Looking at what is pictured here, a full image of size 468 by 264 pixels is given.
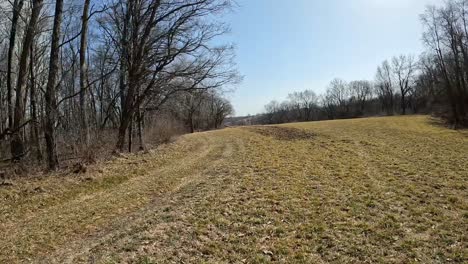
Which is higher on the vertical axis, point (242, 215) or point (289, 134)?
point (289, 134)

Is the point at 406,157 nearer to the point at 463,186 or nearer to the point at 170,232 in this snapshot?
the point at 463,186

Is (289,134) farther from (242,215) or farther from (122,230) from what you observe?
(122,230)

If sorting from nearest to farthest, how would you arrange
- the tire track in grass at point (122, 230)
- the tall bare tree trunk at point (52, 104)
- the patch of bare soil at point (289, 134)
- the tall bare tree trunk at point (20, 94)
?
the tire track in grass at point (122, 230)
the tall bare tree trunk at point (52, 104)
the tall bare tree trunk at point (20, 94)
the patch of bare soil at point (289, 134)

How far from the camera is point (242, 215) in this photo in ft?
23.3

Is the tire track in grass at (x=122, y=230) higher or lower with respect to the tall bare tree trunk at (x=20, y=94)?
lower

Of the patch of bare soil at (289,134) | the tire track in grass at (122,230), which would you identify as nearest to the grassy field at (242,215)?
the tire track in grass at (122,230)

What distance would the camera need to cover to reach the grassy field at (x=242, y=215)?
5.28m

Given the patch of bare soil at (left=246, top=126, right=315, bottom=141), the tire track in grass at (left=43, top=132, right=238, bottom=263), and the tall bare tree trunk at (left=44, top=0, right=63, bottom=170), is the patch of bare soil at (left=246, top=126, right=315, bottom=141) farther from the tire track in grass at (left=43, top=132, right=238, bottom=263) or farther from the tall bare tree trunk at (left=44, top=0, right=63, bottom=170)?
the tall bare tree trunk at (left=44, top=0, right=63, bottom=170)

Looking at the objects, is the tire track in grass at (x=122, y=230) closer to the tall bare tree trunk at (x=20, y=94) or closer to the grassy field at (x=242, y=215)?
the grassy field at (x=242, y=215)

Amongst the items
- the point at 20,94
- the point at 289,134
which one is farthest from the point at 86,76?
the point at 289,134

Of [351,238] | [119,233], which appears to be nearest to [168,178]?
[119,233]

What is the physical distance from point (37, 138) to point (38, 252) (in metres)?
8.44

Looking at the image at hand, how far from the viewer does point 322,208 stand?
7500 mm

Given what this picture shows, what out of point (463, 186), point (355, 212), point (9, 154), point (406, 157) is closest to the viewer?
point (355, 212)
